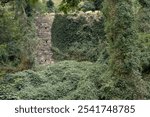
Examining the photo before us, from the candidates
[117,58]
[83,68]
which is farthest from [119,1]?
[83,68]

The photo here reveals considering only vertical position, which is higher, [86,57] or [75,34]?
[75,34]

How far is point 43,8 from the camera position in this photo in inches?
1086

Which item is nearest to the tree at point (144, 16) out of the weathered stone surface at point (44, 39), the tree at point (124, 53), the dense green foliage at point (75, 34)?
the dense green foliage at point (75, 34)

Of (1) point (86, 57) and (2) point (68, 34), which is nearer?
(1) point (86, 57)

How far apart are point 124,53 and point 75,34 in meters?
12.4

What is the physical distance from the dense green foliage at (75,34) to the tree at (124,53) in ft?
35.3

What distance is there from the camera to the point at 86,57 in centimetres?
2317

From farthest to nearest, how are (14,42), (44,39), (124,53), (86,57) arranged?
(44,39), (86,57), (14,42), (124,53)

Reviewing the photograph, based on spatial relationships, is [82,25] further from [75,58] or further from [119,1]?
[119,1]

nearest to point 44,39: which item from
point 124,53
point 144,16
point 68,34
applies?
point 68,34

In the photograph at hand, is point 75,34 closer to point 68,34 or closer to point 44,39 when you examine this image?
point 68,34

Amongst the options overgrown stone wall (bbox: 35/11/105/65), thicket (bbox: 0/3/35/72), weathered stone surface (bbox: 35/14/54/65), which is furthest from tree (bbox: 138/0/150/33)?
weathered stone surface (bbox: 35/14/54/65)

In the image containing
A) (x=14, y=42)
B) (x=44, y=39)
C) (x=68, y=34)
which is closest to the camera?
(x=14, y=42)

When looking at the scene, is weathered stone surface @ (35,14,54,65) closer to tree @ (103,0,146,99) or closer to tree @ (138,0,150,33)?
tree @ (138,0,150,33)
